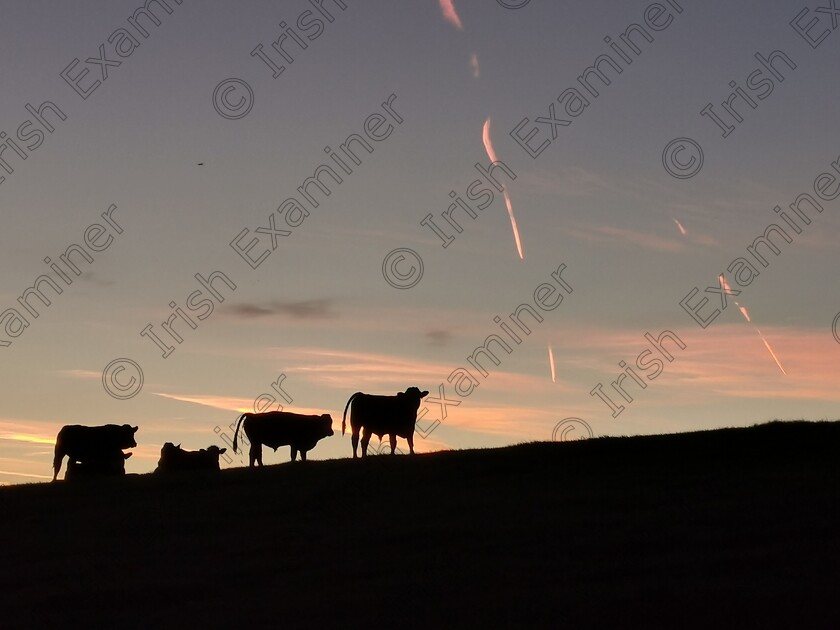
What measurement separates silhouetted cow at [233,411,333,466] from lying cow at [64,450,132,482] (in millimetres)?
4080

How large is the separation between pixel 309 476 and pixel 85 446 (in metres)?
12.3

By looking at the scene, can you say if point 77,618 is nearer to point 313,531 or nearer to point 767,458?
point 313,531

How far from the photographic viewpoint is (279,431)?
33.3 metres

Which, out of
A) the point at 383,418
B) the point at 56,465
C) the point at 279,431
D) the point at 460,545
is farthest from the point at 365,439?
the point at 460,545

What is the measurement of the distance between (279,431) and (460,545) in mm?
17267

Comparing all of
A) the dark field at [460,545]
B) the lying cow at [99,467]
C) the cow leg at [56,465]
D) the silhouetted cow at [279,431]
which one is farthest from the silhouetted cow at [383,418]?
the cow leg at [56,465]

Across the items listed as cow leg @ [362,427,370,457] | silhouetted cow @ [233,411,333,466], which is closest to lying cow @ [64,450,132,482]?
silhouetted cow @ [233,411,333,466]

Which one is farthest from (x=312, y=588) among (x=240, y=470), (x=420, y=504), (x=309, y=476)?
(x=240, y=470)

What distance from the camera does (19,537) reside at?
20.6m

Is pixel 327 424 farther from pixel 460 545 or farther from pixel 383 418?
pixel 460 545

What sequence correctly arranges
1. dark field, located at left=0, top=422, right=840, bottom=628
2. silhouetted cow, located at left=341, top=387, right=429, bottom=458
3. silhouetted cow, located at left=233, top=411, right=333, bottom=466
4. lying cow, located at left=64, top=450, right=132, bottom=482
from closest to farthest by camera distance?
dark field, located at left=0, top=422, right=840, bottom=628 → silhouetted cow, located at left=341, top=387, right=429, bottom=458 → silhouetted cow, located at left=233, top=411, right=333, bottom=466 → lying cow, located at left=64, top=450, right=132, bottom=482

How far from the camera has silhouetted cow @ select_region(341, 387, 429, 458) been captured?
102 feet

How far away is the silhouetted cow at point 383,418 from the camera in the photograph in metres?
31.1

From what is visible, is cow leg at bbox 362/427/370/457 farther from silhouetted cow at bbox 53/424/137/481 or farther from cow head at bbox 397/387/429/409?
silhouetted cow at bbox 53/424/137/481
